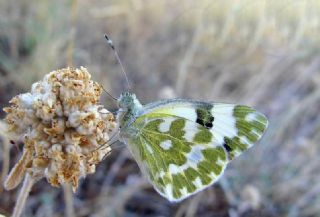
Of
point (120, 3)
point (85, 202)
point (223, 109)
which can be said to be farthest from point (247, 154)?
point (120, 3)

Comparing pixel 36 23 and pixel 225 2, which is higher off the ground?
pixel 225 2

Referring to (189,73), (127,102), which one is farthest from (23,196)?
(189,73)

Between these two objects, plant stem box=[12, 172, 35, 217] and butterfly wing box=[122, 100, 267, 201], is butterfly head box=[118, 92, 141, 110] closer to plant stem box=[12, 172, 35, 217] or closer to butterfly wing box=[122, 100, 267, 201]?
butterfly wing box=[122, 100, 267, 201]

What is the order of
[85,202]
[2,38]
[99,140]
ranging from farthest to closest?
1. [2,38]
2. [85,202]
3. [99,140]

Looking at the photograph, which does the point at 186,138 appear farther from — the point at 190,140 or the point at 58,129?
the point at 58,129

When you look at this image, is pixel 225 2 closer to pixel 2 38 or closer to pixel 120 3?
pixel 120 3

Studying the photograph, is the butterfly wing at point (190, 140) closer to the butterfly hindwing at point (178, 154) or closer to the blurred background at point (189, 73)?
the butterfly hindwing at point (178, 154)
